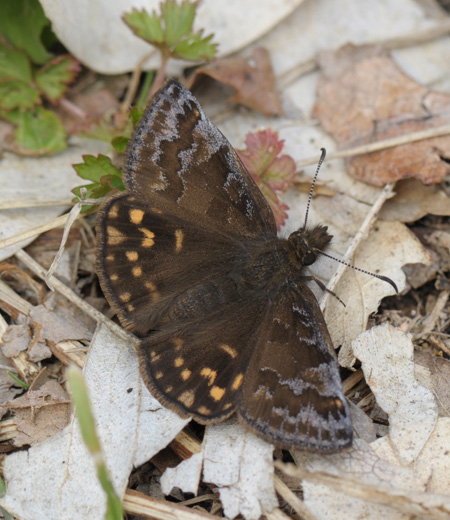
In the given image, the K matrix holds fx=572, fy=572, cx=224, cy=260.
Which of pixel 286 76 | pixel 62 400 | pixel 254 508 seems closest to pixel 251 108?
pixel 286 76

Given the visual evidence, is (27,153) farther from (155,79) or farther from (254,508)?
(254,508)

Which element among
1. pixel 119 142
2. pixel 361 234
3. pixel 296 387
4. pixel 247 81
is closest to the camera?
pixel 296 387

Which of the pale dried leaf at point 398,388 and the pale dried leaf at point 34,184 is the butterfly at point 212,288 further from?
the pale dried leaf at point 34,184

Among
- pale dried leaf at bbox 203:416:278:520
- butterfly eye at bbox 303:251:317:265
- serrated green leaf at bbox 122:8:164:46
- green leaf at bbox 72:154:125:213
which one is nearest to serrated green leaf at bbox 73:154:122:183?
green leaf at bbox 72:154:125:213

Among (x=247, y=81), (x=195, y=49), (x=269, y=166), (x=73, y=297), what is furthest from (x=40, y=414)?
(x=247, y=81)

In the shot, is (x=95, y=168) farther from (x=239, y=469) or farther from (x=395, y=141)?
(x=395, y=141)

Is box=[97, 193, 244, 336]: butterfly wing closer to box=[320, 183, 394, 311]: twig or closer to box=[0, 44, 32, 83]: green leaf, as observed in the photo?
box=[320, 183, 394, 311]: twig

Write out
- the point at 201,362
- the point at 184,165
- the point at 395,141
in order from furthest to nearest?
the point at 395,141
the point at 184,165
the point at 201,362

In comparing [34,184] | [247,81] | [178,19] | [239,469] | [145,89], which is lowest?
[239,469]
